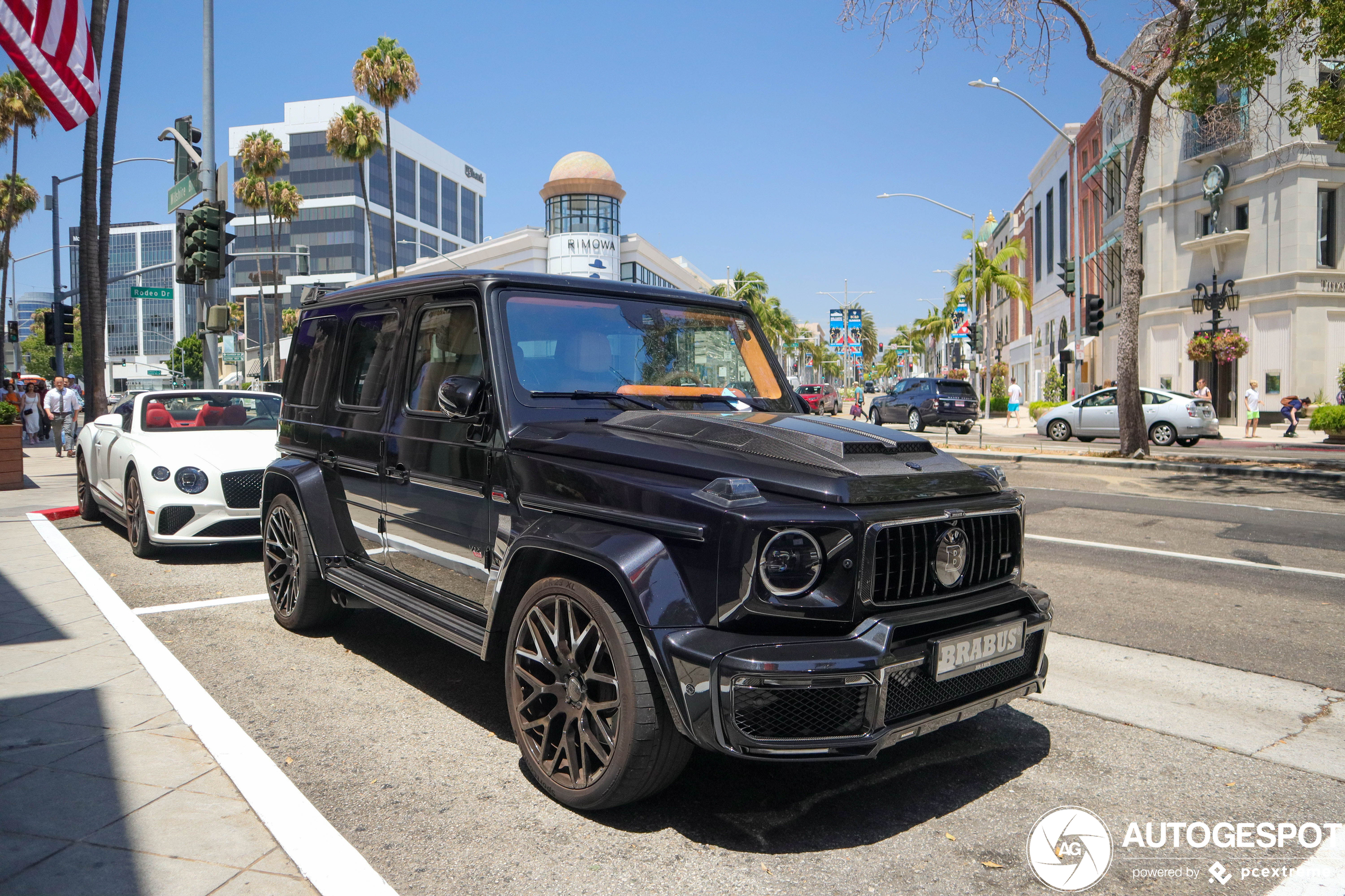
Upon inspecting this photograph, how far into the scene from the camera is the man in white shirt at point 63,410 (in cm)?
2200

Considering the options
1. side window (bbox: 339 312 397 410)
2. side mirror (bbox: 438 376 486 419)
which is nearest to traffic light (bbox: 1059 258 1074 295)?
side window (bbox: 339 312 397 410)

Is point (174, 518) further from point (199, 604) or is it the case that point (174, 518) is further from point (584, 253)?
point (584, 253)

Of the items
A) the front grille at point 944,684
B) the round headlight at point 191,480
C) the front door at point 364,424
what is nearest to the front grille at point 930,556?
the front grille at point 944,684

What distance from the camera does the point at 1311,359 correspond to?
31.8m

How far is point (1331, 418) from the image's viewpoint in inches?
926

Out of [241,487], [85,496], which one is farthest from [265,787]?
[85,496]

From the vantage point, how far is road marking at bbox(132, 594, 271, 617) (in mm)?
6289

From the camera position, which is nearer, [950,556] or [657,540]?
[657,540]

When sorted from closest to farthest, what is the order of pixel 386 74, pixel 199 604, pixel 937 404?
pixel 199 604, pixel 937 404, pixel 386 74

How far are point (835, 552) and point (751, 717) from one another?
1.86 feet

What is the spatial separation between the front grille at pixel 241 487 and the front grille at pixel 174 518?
0.30m

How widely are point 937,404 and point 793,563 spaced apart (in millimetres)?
28214

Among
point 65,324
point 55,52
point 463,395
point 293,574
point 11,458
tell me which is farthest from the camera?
point 65,324
